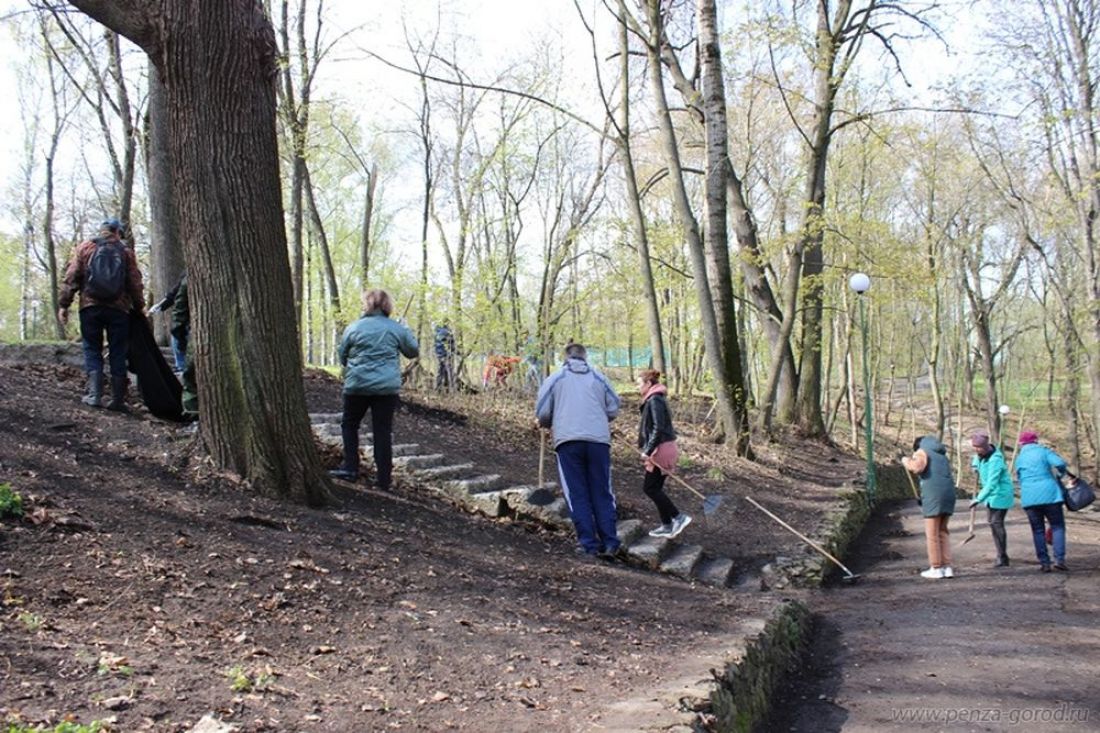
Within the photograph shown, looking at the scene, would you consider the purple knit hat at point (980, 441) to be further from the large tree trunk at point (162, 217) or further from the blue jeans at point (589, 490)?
the large tree trunk at point (162, 217)

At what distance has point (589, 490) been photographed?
23.8 ft

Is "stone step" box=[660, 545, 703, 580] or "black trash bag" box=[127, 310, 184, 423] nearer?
"black trash bag" box=[127, 310, 184, 423]

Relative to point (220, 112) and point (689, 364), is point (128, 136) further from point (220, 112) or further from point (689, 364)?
point (689, 364)

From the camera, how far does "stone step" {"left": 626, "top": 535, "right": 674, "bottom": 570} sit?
7426 mm

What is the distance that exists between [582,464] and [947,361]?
108ft

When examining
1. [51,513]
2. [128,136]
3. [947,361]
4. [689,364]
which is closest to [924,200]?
[947,361]

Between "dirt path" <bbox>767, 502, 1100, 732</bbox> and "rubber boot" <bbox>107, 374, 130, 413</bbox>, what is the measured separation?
5.72 metres

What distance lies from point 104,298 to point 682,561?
5524 mm

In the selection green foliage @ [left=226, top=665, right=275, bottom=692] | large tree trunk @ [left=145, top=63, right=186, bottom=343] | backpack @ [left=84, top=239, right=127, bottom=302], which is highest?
large tree trunk @ [left=145, top=63, right=186, bottom=343]

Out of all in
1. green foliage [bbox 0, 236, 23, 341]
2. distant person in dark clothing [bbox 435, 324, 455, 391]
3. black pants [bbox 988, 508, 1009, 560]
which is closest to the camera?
black pants [bbox 988, 508, 1009, 560]

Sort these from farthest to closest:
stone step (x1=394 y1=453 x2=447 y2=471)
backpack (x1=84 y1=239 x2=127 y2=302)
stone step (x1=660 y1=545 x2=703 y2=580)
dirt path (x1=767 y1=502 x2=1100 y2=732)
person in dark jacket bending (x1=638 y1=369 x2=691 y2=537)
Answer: stone step (x1=394 y1=453 x2=447 y2=471)
person in dark jacket bending (x1=638 y1=369 x2=691 y2=537)
stone step (x1=660 y1=545 x2=703 y2=580)
backpack (x1=84 y1=239 x2=127 y2=302)
dirt path (x1=767 y1=502 x2=1100 y2=732)

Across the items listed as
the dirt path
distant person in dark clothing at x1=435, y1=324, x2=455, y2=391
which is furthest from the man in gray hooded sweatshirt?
distant person in dark clothing at x1=435, y1=324, x2=455, y2=391

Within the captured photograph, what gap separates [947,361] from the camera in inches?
1398

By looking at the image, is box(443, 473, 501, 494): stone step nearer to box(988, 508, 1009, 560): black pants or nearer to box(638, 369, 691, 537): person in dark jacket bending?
box(638, 369, 691, 537): person in dark jacket bending
